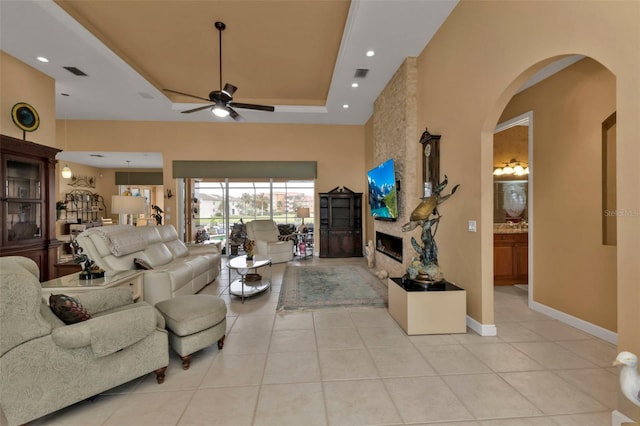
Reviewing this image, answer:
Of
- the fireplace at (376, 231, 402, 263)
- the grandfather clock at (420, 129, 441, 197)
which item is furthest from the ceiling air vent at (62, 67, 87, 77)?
the fireplace at (376, 231, 402, 263)

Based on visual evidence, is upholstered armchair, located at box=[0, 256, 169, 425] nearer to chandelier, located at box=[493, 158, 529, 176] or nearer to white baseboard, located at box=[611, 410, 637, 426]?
white baseboard, located at box=[611, 410, 637, 426]

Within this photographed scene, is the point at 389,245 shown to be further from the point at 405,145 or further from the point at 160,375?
the point at 160,375

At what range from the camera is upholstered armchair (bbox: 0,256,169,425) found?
153cm

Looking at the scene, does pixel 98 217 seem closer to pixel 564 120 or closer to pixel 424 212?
pixel 424 212

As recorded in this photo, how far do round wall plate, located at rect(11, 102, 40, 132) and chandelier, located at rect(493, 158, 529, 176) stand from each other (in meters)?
7.69

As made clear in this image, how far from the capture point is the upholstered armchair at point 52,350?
5.00ft

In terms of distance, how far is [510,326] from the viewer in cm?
301

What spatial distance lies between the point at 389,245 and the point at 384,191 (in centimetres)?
106

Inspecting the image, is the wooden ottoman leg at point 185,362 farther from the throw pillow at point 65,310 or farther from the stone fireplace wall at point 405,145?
the stone fireplace wall at point 405,145

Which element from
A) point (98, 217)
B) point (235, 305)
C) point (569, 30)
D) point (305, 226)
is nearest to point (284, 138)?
point (305, 226)

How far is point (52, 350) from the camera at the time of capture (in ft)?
5.38

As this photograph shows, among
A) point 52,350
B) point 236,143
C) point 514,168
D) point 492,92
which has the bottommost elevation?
→ point 52,350

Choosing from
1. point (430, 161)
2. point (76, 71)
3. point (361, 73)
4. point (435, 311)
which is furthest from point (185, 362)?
point (76, 71)

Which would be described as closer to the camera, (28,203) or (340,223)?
(28,203)
